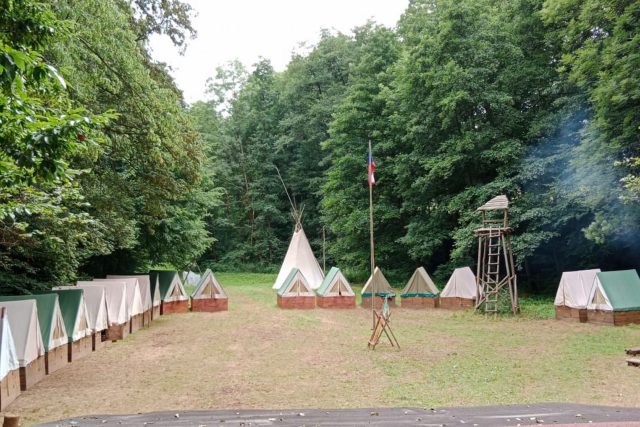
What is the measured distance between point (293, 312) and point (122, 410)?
399 inches

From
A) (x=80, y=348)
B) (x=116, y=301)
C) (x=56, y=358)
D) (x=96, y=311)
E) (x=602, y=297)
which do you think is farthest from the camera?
(x=602, y=297)

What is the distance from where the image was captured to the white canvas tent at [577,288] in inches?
543

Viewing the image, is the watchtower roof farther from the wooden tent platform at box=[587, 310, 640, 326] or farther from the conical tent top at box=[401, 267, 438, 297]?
the wooden tent platform at box=[587, 310, 640, 326]

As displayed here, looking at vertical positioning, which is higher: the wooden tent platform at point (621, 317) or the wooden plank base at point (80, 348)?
the wooden tent platform at point (621, 317)

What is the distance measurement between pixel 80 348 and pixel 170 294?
687cm

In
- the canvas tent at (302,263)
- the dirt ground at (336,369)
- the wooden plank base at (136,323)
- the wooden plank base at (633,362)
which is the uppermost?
the canvas tent at (302,263)

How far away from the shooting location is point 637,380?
24.9 ft

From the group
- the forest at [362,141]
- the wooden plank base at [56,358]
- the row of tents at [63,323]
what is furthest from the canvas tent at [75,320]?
the forest at [362,141]

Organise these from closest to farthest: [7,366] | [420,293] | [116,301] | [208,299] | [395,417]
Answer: [395,417] < [7,366] < [116,301] < [208,299] < [420,293]

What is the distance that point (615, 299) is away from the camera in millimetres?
13023

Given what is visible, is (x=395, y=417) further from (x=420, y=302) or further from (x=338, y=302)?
(x=420, y=302)

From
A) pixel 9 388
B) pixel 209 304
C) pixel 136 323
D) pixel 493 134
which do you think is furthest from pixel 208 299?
pixel 493 134

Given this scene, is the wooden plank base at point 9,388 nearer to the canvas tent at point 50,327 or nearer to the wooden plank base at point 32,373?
the wooden plank base at point 32,373

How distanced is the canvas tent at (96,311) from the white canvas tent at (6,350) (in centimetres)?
352
